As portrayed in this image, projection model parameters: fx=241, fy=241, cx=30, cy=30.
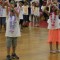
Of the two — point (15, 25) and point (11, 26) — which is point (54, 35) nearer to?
point (15, 25)

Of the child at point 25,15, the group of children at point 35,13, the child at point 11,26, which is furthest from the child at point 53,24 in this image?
the group of children at point 35,13

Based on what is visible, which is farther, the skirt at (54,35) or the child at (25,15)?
the child at (25,15)

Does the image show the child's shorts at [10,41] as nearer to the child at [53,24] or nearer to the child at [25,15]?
the child at [53,24]

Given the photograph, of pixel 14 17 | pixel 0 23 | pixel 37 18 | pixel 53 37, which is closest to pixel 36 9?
pixel 37 18

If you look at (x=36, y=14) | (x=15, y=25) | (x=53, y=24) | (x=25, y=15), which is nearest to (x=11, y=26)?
(x=15, y=25)

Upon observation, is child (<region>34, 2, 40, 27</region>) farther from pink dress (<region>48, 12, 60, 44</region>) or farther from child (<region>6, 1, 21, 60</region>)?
child (<region>6, 1, 21, 60</region>)

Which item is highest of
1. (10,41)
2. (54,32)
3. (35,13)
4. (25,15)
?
(35,13)

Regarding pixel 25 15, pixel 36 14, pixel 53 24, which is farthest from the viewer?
pixel 36 14

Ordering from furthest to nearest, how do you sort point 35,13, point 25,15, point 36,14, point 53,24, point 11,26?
point 36,14, point 35,13, point 25,15, point 53,24, point 11,26

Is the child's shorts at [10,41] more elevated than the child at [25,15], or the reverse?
the child at [25,15]

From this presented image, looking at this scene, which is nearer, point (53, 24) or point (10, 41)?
point (10, 41)

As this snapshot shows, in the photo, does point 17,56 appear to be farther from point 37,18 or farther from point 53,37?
point 37,18

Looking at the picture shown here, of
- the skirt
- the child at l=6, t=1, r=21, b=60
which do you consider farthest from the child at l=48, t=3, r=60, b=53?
the child at l=6, t=1, r=21, b=60

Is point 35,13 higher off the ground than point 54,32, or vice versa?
point 35,13
